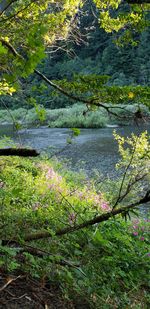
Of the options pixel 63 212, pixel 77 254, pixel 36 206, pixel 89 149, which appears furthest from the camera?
pixel 89 149

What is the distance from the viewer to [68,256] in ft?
11.8

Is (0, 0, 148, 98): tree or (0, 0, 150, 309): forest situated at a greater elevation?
(0, 0, 148, 98): tree

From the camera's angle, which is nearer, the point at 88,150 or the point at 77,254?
the point at 77,254

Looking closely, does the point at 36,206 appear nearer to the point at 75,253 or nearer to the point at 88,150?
the point at 75,253

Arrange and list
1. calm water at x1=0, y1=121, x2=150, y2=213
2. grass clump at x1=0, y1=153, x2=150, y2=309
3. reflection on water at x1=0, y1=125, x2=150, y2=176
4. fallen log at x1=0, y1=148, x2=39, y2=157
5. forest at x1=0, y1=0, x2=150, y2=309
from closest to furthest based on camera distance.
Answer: fallen log at x1=0, y1=148, x2=39, y2=157
forest at x1=0, y1=0, x2=150, y2=309
grass clump at x1=0, y1=153, x2=150, y2=309
calm water at x1=0, y1=121, x2=150, y2=213
reflection on water at x1=0, y1=125, x2=150, y2=176

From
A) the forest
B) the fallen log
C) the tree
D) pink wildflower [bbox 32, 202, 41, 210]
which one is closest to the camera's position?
the tree

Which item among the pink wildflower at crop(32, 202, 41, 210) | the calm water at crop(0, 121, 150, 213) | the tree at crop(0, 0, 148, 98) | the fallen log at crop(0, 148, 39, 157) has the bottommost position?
the calm water at crop(0, 121, 150, 213)

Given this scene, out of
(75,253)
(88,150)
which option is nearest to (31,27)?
(75,253)

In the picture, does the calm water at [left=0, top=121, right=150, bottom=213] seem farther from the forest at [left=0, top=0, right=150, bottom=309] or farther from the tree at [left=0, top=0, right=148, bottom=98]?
the forest at [left=0, top=0, right=150, bottom=309]

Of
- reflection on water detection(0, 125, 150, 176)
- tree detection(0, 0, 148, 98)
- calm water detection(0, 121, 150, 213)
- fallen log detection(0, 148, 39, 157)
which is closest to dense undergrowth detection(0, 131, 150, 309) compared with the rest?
fallen log detection(0, 148, 39, 157)

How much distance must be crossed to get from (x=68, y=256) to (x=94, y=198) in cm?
349

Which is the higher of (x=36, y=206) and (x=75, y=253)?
(x=75, y=253)

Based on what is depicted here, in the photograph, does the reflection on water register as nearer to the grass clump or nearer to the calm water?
the calm water

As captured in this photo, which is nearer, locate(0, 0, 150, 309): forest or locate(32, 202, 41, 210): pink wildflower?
locate(0, 0, 150, 309): forest
